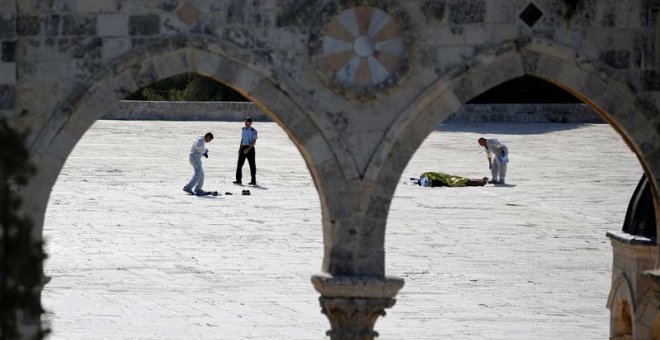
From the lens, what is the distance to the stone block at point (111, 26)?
51.6ft

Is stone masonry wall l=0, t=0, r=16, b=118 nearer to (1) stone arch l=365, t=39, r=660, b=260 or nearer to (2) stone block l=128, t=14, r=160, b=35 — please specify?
(2) stone block l=128, t=14, r=160, b=35

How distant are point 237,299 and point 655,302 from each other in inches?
415

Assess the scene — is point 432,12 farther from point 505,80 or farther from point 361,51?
point 505,80

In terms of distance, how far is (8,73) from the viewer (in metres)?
15.7

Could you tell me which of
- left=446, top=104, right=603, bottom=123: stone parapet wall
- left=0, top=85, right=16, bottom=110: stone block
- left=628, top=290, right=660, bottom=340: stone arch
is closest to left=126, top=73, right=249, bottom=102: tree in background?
left=446, top=104, right=603, bottom=123: stone parapet wall

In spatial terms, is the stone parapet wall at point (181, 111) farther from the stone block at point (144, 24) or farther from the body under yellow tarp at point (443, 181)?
the stone block at point (144, 24)

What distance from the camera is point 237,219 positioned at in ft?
116

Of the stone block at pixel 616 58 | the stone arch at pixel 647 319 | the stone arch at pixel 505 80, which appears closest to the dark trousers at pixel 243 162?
the stone arch at pixel 647 319

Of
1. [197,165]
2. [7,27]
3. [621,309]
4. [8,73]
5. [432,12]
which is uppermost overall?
[197,165]

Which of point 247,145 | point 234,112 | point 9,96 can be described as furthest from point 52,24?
point 234,112

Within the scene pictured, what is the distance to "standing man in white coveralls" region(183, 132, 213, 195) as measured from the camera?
1500 inches

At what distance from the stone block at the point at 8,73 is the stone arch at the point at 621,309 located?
7.33 metres

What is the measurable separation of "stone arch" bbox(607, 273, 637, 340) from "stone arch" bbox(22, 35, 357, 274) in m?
5.16

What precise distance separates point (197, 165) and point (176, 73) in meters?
22.4
